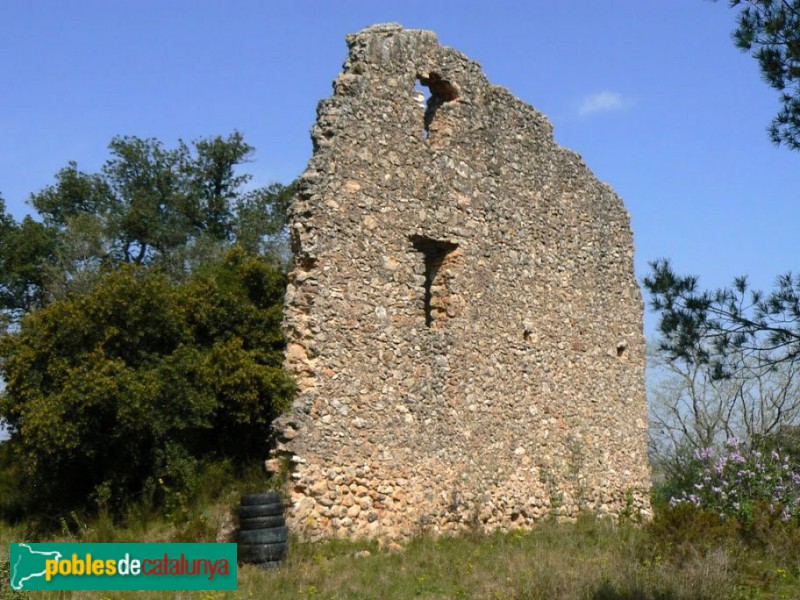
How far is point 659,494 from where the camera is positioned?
18047mm

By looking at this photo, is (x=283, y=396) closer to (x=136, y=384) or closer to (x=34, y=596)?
(x=136, y=384)

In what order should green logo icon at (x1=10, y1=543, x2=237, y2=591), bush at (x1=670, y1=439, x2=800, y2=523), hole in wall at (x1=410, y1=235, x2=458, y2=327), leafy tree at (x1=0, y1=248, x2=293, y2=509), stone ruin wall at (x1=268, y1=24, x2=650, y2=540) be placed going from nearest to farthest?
green logo icon at (x1=10, y1=543, x2=237, y2=591) → leafy tree at (x1=0, y1=248, x2=293, y2=509) → stone ruin wall at (x1=268, y1=24, x2=650, y2=540) → bush at (x1=670, y1=439, x2=800, y2=523) → hole in wall at (x1=410, y1=235, x2=458, y2=327)

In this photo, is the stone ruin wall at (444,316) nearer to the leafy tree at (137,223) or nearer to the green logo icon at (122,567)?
the green logo icon at (122,567)

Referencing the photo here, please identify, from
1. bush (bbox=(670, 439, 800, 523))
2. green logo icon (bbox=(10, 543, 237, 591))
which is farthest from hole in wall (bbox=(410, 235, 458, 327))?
green logo icon (bbox=(10, 543, 237, 591))

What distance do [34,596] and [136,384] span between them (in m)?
3.05

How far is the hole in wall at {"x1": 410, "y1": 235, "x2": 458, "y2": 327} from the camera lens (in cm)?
1280

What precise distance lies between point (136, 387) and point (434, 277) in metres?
4.44

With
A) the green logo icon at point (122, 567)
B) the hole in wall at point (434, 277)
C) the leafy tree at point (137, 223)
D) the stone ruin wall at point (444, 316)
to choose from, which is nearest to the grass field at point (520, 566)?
the green logo icon at point (122, 567)

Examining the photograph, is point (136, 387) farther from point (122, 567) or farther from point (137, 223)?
point (137, 223)

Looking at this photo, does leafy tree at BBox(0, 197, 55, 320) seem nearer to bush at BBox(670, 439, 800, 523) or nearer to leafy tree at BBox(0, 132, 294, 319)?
leafy tree at BBox(0, 132, 294, 319)

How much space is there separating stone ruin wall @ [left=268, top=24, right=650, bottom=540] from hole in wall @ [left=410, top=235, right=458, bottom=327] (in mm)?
31

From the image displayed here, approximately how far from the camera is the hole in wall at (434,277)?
12.8 meters

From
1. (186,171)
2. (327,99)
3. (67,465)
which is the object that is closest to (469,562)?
(67,465)

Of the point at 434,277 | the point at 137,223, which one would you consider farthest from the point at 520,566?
the point at 137,223
